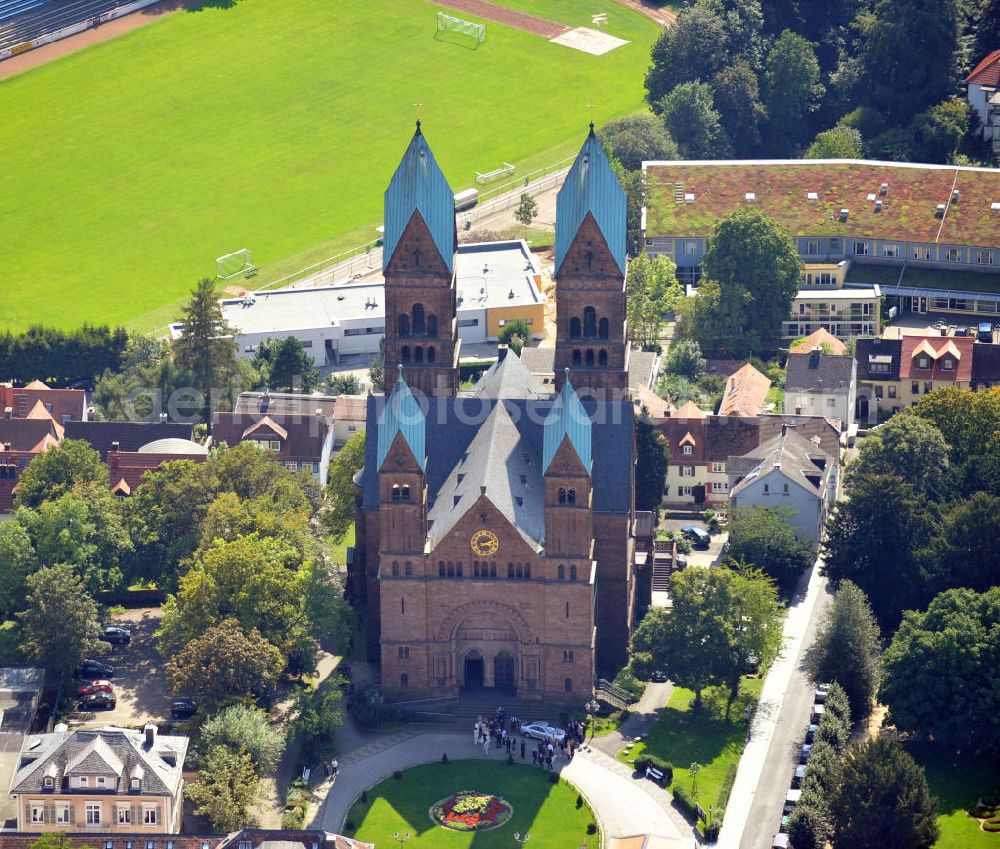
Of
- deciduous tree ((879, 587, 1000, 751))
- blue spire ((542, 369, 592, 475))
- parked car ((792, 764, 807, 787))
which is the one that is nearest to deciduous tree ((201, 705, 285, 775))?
blue spire ((542, 369, 592, 475))

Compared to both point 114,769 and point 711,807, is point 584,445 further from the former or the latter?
point 114,769

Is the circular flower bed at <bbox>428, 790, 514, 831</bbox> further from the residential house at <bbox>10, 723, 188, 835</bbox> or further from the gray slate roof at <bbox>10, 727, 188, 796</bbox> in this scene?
the residential house at <bbox>10, 723, 188, 835</bbox>

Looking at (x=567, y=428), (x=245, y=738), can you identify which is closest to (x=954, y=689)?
(x=567, y=428)

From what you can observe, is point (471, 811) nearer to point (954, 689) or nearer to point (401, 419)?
point (401, 419)

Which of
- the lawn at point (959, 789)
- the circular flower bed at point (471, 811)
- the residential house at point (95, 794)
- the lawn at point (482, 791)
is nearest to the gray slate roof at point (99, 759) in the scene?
the residential house at point (95, 794)

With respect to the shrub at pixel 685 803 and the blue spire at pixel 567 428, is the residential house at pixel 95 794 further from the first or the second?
the blue spire at pixel 567 428

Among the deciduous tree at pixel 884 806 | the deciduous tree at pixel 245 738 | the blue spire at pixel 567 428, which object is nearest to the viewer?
the deciduous tree at pixel 884 806

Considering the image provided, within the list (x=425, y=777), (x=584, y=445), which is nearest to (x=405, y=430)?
(x=584, y=445)
